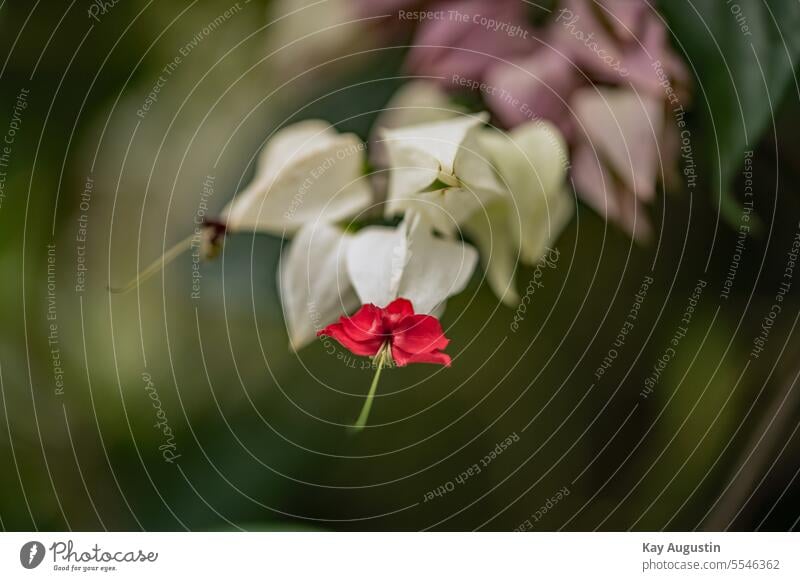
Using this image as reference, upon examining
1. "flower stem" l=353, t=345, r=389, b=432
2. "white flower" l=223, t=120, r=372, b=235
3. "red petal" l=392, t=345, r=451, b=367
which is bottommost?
"flower stem" l=353, t=345, r=389, b=432

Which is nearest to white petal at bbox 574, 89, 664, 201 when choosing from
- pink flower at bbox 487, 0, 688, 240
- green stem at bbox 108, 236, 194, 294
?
pink flower at bbox 487, 0, 688, 240

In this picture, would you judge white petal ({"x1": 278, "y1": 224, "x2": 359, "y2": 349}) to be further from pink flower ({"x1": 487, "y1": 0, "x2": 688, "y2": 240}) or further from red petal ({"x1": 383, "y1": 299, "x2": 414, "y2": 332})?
pink flower ({"x1": 487, "y1": 0, "x2": 688, "y2": 240})

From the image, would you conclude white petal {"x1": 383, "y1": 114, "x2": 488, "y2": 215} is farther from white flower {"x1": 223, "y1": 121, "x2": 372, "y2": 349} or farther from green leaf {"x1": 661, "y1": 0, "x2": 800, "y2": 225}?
green leaf {"x1": 661, "y1": 0, "x2": 800, "y2": 225}

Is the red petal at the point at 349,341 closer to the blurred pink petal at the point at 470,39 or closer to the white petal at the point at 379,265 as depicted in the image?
the white petal at the point at 379,265

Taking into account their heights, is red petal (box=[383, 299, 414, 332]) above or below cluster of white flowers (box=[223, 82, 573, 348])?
below

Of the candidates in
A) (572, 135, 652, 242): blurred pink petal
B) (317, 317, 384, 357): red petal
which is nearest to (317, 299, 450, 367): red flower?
(317, 317, 384, 357): red petal
